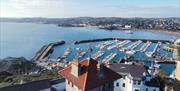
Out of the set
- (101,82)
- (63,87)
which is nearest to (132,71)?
(63,87)

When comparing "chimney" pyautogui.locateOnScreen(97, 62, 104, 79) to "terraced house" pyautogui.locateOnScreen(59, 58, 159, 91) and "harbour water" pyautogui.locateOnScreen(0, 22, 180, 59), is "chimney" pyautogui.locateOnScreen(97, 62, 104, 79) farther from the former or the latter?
"harbour water" pyautogui.locateOnScreen(0, 22, 180, 59)

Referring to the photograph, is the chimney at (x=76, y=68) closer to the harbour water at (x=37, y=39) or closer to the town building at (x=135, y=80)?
the town building at (x=135, y=80)

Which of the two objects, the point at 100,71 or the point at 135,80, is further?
the point at 135,80

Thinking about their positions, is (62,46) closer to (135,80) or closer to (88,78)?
(135,80)

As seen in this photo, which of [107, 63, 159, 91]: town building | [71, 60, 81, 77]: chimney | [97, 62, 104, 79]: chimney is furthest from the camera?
[107, 63, 159, 91]: town building

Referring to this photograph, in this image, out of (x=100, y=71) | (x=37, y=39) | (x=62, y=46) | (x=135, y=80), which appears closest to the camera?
(x=100, y=71)

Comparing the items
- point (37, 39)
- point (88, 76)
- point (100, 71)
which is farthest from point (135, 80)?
point (37, 39)

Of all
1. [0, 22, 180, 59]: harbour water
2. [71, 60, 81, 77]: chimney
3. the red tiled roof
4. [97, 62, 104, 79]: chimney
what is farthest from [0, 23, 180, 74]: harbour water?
Answer: [71, 60, 81, 77]: chimney

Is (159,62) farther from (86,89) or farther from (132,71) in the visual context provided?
(86,89)
